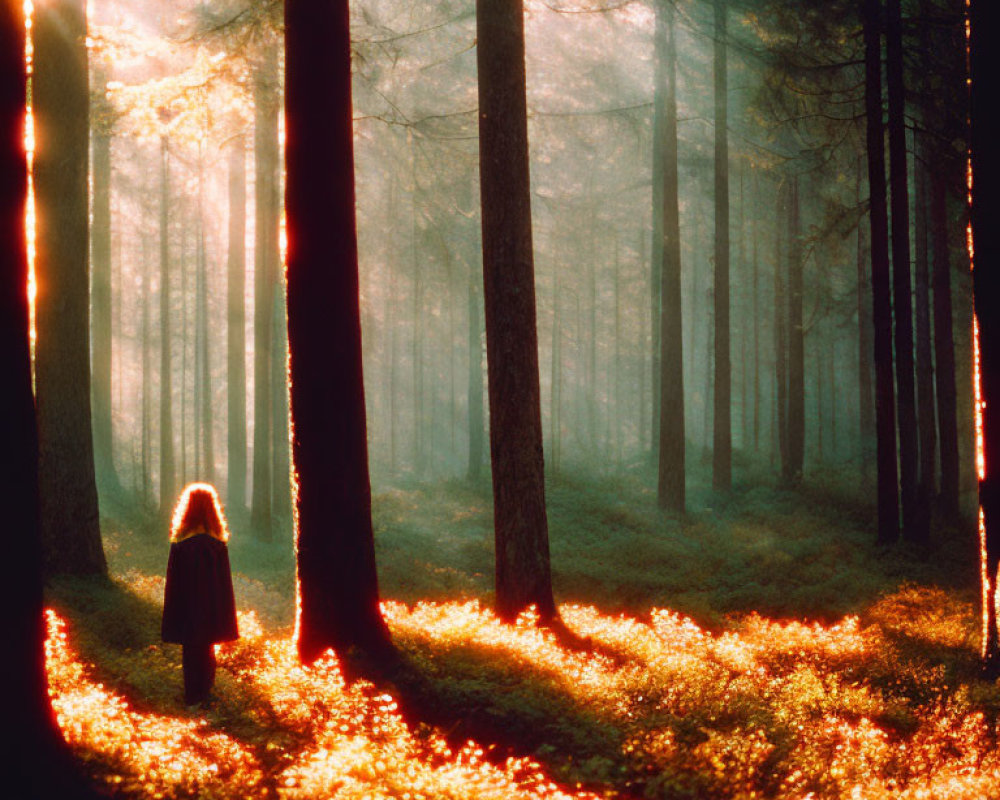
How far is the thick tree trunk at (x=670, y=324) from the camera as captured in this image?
19125 millimetres

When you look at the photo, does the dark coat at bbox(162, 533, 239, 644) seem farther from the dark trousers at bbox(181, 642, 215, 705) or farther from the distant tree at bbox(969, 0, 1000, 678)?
the distant tree at bbox(969, 0, 1000, 678)

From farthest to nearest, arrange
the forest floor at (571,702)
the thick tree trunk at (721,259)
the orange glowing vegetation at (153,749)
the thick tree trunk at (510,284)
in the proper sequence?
the thick tree trunk at (721,259), the thick tree trunk at (510,284), the forest floor at (571,702), the orange glowing vegetation at (153,749)

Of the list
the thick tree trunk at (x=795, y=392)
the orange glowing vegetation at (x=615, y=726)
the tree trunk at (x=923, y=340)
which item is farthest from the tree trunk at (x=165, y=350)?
the tree trunk at (x=923, y=340)

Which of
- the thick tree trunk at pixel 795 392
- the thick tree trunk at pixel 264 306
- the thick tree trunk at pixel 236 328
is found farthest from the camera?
the thick tree trunk at pixel 795 392

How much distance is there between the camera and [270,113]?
1733 centimetres

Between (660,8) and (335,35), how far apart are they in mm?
15420

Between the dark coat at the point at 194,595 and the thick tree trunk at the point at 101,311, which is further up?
the thick tree trunk at the point at 101,311

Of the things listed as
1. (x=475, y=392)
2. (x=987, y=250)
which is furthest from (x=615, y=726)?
(x=475, y=392)

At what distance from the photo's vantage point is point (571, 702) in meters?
6.54

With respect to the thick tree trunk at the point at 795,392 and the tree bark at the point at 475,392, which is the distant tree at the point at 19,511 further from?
the thick tree trunk at the point at 795,392

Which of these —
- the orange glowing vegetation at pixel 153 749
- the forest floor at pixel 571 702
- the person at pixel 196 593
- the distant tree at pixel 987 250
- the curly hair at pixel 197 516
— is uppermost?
the distant tree at pixel 987 250

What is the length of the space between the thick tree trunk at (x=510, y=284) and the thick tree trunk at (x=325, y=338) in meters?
2.12

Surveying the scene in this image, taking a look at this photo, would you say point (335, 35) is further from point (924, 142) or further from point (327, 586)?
point (924, 142)

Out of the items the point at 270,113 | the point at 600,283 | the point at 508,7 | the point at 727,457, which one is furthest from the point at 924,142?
the point at 600,283
